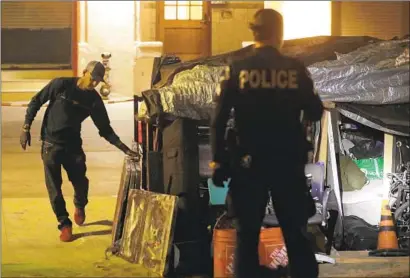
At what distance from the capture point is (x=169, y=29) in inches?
520

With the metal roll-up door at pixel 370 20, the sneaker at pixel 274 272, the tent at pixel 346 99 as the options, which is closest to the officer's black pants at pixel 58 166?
the tent at pixel 346 99

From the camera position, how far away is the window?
13289 mm

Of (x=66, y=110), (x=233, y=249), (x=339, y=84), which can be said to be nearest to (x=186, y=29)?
(x=66, y=110)

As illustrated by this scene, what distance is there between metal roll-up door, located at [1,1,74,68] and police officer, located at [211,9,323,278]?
9162 mm

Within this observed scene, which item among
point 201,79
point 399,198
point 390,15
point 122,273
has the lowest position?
point 122,273

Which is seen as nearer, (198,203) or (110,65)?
(198,203)

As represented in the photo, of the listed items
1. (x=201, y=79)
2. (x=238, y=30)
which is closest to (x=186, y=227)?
(x=201, y=79)

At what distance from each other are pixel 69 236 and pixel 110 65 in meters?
5.96

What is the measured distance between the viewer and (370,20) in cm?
1195

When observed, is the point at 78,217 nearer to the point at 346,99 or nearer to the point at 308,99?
the point at 346,99

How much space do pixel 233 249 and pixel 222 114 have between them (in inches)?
71.4

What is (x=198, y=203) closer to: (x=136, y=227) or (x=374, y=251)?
(x=136, y=227)

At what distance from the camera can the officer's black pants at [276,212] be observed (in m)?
3.94

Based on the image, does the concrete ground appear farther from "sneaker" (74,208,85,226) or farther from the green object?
the green object
